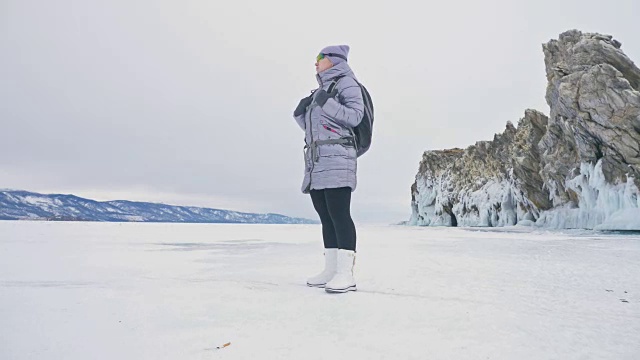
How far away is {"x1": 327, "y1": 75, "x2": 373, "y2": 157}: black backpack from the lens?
11.1 ft

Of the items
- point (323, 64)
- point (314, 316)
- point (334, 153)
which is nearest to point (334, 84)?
point (323, 64)

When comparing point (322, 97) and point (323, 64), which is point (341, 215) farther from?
point (323, 64)

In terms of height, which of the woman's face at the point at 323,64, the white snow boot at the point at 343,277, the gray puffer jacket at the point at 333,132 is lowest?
the white snow boot at the point at 343,277

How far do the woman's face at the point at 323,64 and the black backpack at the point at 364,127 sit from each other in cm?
15

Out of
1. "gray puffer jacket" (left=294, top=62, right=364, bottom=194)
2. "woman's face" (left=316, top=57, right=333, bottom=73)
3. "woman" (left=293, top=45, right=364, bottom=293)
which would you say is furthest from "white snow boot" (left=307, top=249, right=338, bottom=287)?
"woman's face" (left=316, top=57, right=333, bottom=73)

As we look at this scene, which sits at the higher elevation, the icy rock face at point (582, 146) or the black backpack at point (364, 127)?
the icy rock face at point (582, 146)

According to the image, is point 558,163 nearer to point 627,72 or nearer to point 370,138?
point 627,72

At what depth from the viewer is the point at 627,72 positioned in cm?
2119

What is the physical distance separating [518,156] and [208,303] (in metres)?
37.9

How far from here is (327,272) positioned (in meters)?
3.20

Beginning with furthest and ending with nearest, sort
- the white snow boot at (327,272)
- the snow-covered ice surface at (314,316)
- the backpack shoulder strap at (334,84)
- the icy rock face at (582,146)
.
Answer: the icy rock face at (582,146) → the backpack shoulder strap at (334,84) → the white snow boot at (327,272) → the snow-covered ice surface at (314,316)

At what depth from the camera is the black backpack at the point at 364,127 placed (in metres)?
3.37

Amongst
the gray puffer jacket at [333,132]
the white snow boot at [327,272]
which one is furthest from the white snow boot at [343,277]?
the gray puffer jacket at [333,132]

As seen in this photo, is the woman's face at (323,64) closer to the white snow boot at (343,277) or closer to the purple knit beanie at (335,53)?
the purple knit beanie at (335,53)
